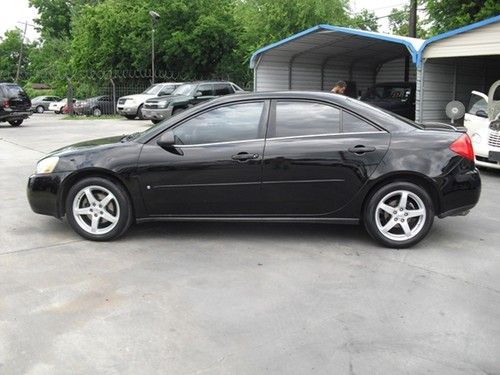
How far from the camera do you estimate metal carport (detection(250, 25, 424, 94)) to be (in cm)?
1816

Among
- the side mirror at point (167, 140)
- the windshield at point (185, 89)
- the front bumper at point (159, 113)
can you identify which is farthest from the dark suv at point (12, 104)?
the side mirror at point (167, 140)

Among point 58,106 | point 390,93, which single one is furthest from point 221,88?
point 58,106

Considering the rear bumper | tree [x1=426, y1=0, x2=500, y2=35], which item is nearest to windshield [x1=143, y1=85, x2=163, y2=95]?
tree [x1=426, y1=0, x2=500, y2=35]

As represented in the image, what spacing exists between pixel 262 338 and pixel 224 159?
220 cm

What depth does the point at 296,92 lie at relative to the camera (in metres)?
5.54

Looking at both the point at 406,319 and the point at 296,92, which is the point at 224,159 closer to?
the point at 296,92

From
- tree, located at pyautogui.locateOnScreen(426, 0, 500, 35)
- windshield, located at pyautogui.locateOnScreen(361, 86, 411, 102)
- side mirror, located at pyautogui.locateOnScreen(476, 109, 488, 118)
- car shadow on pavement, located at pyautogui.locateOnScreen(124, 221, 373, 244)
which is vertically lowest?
car shadow on pavement, located at pyautogui.locateOnScreen(124, 221, 373, 244)

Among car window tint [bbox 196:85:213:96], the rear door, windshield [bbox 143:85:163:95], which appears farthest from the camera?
windshield [bbox 143:85:163:95]

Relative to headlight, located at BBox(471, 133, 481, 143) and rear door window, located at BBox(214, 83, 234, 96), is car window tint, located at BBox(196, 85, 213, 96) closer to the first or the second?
rear door window, located at BBox(214, 83, 234, 96)

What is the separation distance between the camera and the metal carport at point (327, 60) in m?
18.2

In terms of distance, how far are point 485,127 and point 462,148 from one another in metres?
→ 5.39

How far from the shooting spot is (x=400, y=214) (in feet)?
17.7

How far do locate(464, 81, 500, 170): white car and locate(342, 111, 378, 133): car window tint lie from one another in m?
5.08

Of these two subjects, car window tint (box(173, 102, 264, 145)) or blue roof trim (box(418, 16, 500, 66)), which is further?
blue roof trim (box(418, 16, 500, 66))
